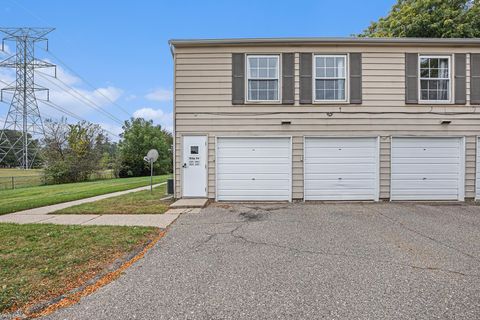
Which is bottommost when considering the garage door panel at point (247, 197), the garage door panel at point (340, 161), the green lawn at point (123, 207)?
the green lawn at point (123, 207)

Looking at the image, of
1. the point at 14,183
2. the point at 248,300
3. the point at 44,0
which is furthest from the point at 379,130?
the point at 14,183

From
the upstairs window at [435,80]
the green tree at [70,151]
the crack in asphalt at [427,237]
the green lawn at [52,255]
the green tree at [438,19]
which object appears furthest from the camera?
the green tree at [70,151]

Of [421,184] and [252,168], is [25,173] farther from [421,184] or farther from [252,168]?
[421,184]

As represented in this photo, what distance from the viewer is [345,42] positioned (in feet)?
26.4

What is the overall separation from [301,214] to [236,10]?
9.14 metres

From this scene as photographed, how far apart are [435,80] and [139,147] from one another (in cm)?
2458

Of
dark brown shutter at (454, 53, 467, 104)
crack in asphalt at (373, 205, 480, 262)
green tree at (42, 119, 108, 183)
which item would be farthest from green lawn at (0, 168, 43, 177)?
dark brown shutter at (454, 53, 467, 104)

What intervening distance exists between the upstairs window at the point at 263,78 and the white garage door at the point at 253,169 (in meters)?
1.36

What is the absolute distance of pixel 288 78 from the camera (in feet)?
26.6

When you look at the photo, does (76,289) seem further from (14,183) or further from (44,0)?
(14,183)

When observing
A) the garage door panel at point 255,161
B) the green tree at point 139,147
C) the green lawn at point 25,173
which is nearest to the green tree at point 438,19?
the garage door panel at point 255,161

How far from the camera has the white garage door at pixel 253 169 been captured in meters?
8.10

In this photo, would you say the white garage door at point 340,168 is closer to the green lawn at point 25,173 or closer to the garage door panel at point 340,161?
the garage door panel at point 340,161

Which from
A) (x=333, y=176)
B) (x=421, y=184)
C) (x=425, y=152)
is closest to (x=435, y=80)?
(x=425, y=152)
